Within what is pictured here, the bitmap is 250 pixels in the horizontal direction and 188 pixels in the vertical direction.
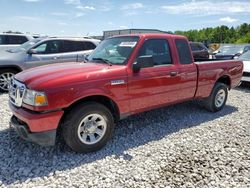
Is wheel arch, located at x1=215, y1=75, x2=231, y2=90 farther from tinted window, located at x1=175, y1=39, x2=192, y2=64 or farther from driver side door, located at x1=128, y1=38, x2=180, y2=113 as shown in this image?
driver side door, located at x1=128, y1=38, x2=180, y2=113

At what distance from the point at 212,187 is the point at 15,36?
12.0 m

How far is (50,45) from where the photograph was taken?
8703 millimetres

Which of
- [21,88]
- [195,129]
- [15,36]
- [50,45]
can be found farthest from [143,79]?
[15,36]

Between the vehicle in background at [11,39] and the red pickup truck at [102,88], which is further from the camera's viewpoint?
the vehicle in background at [11,39]

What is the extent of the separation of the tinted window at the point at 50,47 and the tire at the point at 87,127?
5265mm

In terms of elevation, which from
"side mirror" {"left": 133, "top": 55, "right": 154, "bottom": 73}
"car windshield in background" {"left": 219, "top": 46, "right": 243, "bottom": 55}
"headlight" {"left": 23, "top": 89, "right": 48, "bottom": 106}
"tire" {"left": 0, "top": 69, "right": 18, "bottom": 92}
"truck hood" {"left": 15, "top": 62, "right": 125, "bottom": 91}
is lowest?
"tire" {"left": 0, "top": 69, "right": 18, "bottom": 92}

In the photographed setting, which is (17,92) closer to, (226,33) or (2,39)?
(2,39)

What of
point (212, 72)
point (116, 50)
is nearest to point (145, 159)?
point (116, 50)

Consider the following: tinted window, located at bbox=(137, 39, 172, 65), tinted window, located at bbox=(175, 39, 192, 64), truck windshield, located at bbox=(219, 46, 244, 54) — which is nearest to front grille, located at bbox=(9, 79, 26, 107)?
tinted window, located at bbox=(137, 39, 172, 65)

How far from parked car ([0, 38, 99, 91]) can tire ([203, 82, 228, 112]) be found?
471cm

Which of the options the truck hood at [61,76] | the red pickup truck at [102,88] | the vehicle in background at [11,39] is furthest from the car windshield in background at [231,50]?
the truck hood at [61,76]

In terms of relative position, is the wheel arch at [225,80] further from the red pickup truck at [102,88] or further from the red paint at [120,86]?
the red pickup truck at [102,88]

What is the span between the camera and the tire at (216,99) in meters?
6.23

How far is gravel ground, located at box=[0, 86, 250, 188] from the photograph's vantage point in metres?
3.44
